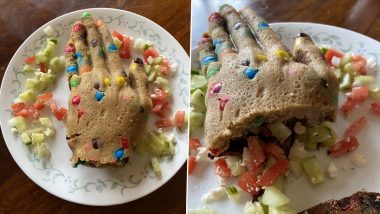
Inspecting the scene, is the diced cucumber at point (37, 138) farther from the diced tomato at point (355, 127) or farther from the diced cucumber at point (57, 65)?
the diced tomato at point (355, 127)

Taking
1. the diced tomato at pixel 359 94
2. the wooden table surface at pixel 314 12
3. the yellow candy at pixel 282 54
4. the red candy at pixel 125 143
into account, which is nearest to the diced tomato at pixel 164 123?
the red candy at pixel 125 143

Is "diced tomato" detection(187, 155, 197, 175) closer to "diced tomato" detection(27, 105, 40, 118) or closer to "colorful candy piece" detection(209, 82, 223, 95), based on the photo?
"colorful candy piece" detection(209, 82, 223, 95)

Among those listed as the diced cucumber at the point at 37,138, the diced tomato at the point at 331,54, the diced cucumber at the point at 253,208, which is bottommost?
the diced cucumber at the point at 253,208

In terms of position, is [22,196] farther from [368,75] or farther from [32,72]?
[368,75]

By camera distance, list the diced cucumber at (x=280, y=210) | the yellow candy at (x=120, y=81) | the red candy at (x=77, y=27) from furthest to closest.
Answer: the red candy at (x=77, y=27), the yellow candy at (x=120, y=81), the diced cucumber at (x=280, y=210)

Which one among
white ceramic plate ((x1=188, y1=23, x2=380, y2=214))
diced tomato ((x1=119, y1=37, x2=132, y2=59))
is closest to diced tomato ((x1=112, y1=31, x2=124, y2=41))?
diced tomato ((x1=119, y1=37, x2=132, y2=59))

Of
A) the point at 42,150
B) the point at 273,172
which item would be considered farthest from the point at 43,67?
the point at 273,172
